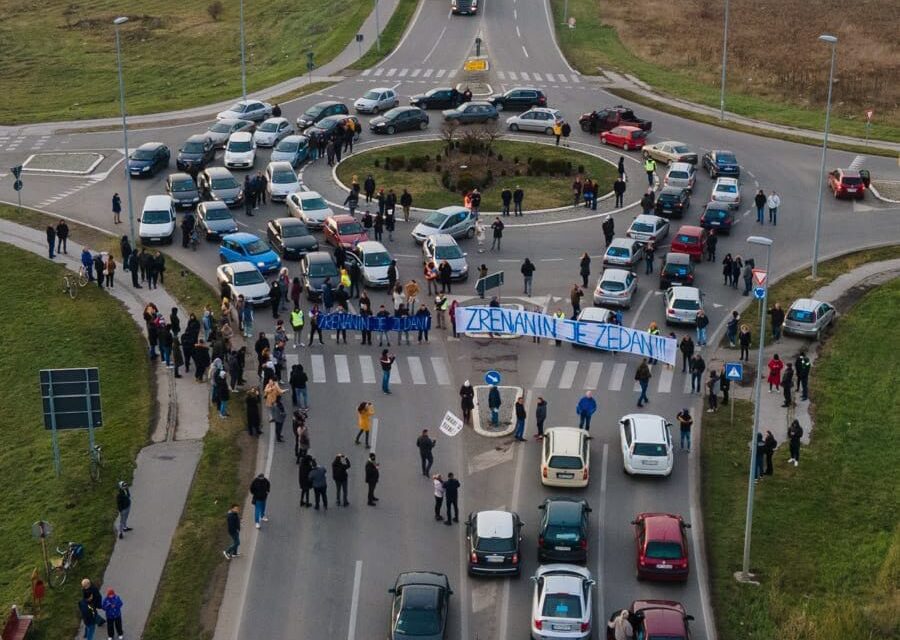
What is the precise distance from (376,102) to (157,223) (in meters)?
24.5

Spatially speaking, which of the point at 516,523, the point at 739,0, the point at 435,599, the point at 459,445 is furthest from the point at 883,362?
the point at 739,0

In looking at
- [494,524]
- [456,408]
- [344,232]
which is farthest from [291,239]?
[494,524]

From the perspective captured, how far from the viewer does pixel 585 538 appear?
108 ft

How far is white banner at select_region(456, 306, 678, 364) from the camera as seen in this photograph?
44.7 metres

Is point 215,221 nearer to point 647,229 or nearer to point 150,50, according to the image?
point 647,229

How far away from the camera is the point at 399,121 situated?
245 ft

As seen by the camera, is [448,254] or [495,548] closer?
[495,548]

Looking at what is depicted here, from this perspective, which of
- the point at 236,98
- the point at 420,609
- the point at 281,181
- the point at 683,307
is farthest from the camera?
the point at 236,98

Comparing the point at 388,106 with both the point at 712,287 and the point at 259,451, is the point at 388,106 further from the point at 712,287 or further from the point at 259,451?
the point at 259,451

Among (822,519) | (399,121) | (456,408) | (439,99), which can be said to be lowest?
(822,519)

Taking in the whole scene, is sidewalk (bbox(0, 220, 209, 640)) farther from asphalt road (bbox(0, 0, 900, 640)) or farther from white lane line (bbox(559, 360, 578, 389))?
white lane line (bbox(559, 360, 578, 389))

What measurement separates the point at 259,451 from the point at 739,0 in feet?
287

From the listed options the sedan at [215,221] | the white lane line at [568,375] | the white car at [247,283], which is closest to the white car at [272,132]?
the sedan at [215,221]

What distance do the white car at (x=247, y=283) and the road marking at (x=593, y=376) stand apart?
12.4 metres
